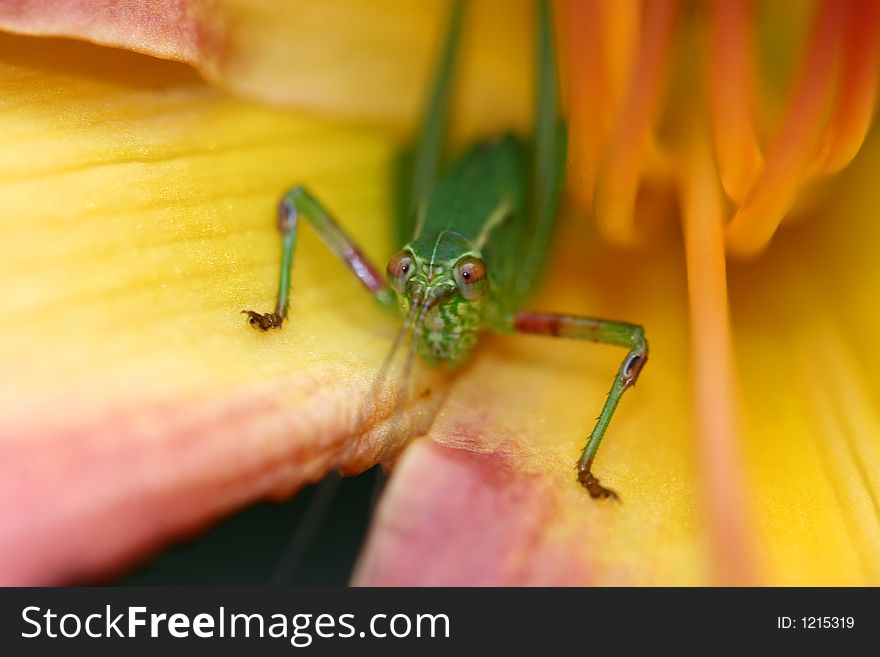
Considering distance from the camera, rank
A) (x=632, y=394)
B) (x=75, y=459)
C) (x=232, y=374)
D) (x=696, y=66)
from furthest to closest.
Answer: (x=696, y=66) < (x=632, y=394) < (x=232, y=374) < (x=75, y=459)

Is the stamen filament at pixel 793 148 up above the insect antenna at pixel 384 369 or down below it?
above

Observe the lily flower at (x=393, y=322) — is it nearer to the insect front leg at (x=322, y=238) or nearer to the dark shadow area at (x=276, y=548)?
the insect front leg at (x=322, y=238)

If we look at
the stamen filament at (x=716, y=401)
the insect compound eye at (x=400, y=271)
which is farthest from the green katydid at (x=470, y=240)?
the stamen filament at (x=716, y=401)

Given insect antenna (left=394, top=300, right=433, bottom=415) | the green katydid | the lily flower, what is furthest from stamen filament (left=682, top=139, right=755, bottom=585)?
insect antenna (left=394, top=300, right=433, bottom=415)

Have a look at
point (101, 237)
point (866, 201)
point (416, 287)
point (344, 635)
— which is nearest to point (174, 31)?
point (101, 237)

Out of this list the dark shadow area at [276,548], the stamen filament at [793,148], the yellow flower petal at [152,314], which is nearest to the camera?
the yellow flower petal at [152,314]

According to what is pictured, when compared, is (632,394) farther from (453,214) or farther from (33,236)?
(33,236)

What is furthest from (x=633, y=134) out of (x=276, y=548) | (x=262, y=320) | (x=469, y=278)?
(x=276, y=548)
